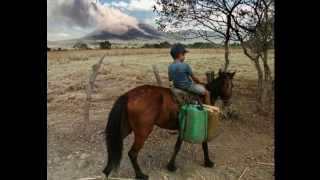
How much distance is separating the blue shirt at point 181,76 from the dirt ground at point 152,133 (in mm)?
50

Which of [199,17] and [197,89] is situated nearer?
[197,89]

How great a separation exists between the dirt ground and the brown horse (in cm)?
4

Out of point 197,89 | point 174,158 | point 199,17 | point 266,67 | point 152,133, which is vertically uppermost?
point 199,17

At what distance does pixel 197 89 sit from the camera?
10.0ft

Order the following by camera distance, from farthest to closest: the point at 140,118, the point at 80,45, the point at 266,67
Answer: the point at 80,45, the point at 266,67, the point at 140,118

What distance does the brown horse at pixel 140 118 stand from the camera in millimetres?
2992

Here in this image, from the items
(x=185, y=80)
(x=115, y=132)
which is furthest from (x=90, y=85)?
(x=185, y=80)

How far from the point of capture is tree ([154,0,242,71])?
317 centimetres

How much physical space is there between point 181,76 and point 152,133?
389 millimetres

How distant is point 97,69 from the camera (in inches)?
125

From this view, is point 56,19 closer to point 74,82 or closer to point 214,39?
point 74,82

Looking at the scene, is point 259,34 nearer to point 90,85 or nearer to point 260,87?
point 260,87

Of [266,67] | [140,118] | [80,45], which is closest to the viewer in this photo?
[140,118]
